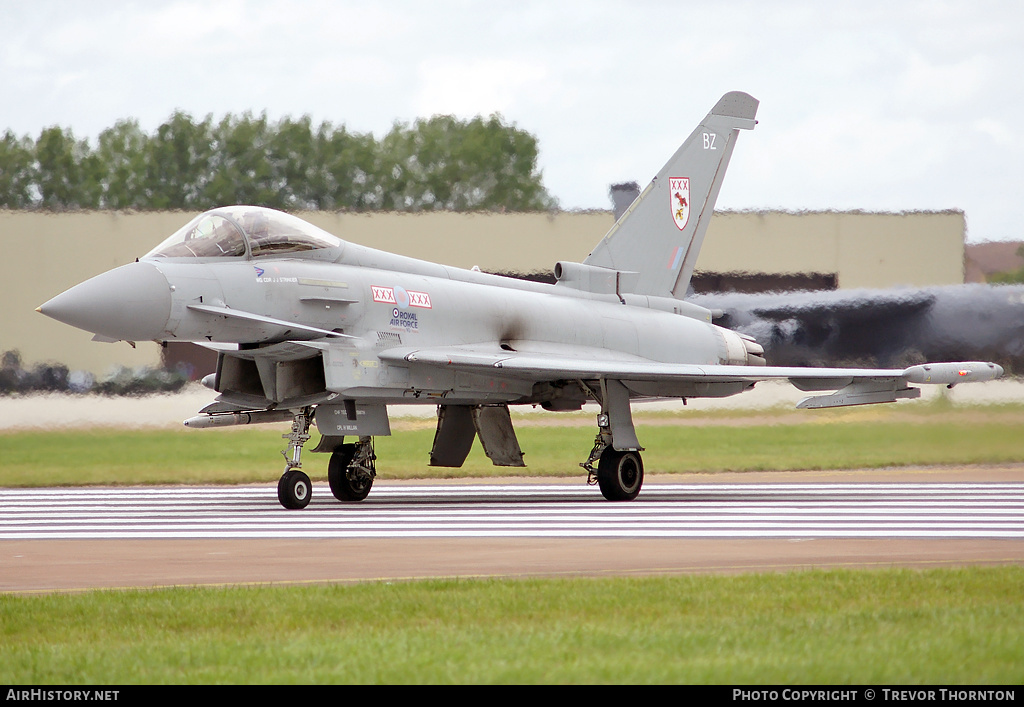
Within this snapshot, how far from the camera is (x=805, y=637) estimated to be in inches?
234

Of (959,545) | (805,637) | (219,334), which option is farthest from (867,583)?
(219,334)

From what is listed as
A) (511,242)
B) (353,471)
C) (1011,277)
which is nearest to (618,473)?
(353,471)

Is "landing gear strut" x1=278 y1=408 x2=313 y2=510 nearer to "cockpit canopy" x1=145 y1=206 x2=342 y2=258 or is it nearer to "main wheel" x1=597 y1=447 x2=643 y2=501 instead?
"cockpit canopy" x1=145 y1=206 x2=342 y2=258

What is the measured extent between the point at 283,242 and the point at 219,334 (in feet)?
4.26

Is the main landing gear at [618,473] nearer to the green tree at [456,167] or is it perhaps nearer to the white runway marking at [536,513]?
the white runway marking at [536,513]

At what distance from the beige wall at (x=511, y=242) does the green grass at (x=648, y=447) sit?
281cm

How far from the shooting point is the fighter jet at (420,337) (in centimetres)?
1350

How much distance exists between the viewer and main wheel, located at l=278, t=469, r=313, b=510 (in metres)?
13.8

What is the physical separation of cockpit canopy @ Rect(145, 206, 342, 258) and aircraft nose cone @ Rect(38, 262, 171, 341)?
0.52 meters

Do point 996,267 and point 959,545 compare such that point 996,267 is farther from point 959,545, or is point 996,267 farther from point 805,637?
point 805,637

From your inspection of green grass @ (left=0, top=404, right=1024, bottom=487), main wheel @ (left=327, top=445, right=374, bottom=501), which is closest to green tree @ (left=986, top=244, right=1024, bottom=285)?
green grass @ (left=0, top=404, right=1024, bottom=487)

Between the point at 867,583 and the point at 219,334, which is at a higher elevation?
the point at 219,334

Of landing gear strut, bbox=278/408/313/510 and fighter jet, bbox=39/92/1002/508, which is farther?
landing gear strut, bbox=278/408/313/510
